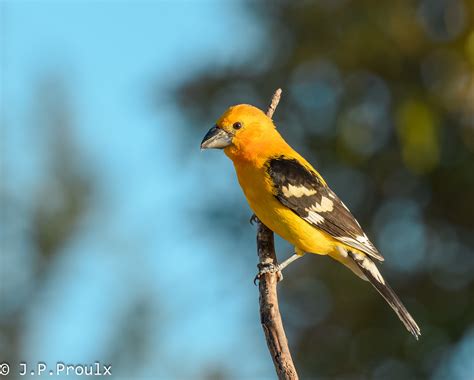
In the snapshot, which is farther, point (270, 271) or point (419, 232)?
point (419, 232)

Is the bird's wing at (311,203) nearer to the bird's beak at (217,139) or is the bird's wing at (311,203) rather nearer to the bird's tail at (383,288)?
the bird's tail at (383,288)

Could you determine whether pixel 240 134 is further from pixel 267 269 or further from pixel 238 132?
pixel 267 269

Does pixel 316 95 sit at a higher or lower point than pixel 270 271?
higher

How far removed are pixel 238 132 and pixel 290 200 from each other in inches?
33.1

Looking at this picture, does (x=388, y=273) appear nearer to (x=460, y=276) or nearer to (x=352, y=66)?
(x=460, y=276)

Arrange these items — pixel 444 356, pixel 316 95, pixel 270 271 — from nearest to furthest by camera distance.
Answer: pixel 270 271 < pixel 444 356 < pixel 316 95

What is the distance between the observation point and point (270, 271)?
710 centimetres

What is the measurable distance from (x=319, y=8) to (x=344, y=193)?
2.99 meters

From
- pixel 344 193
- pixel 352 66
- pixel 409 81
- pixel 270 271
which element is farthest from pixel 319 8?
pixel 270 271

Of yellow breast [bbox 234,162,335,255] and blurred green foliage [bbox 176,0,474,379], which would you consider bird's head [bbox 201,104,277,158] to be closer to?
yellow breast [bbox 234,162,335,255]

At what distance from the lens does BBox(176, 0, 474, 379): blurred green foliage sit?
37.9 feet

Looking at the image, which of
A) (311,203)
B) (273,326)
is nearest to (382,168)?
(311,203)

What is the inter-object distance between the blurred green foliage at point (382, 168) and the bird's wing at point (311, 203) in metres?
3.58

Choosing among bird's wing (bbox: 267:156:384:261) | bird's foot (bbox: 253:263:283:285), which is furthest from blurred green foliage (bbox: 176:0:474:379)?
bird's foot (bbox: 253:263:283:285)
